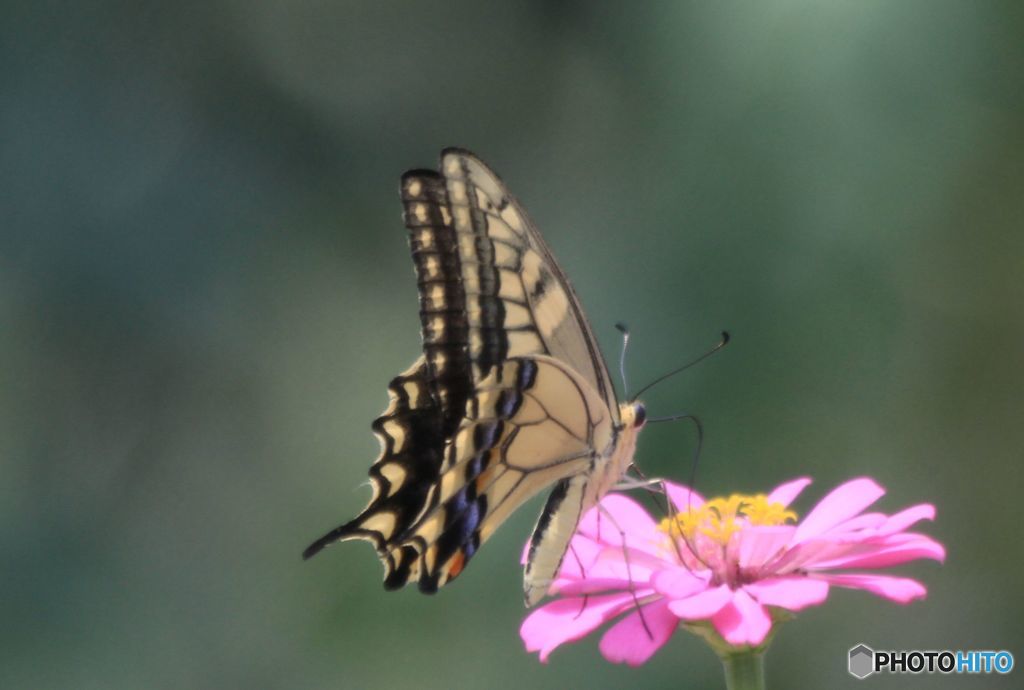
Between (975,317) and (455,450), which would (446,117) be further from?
(455,450)

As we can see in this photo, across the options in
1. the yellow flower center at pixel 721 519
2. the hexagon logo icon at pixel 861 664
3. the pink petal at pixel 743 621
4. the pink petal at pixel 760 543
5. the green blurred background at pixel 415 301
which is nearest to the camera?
the pink petal at pixel 743 621

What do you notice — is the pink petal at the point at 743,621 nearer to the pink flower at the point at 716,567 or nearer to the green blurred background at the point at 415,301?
the pink flower at the point at 716,567

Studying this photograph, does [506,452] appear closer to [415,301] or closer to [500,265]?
[500,265]

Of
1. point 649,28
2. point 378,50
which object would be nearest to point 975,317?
point 649,28

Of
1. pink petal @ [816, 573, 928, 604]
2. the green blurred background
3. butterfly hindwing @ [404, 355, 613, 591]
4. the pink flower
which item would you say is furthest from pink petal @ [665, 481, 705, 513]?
the green blurred background

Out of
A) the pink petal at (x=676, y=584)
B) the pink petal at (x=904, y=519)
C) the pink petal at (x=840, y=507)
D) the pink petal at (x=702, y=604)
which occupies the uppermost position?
the pink petal at (x=840, y=507)

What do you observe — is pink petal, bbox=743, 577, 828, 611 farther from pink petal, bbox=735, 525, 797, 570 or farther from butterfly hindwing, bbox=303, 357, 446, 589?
butterfly hindwing, bbox=303, 357, 446, 589

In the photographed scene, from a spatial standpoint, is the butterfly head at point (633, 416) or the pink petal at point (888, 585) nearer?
the pink petal at point (888, 585)

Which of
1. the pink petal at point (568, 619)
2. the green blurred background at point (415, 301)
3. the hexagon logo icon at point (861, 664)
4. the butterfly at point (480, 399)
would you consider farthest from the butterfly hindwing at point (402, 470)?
the green blurred background at point (415, 301)
